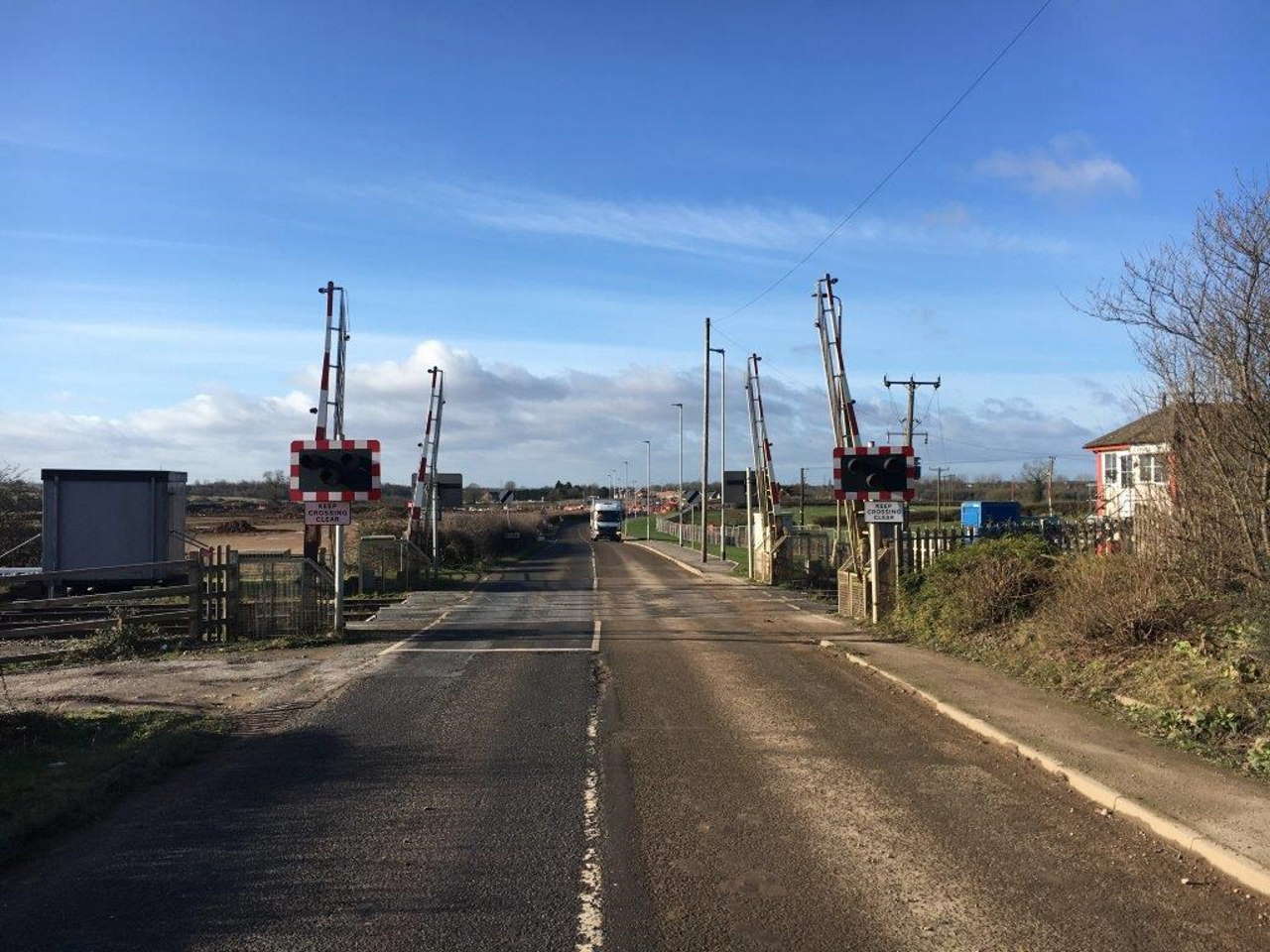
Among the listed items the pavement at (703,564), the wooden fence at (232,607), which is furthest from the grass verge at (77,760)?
Result: the pavement at (703,564)

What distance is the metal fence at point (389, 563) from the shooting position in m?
30.0

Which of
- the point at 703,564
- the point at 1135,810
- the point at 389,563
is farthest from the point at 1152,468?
the point at 703,564

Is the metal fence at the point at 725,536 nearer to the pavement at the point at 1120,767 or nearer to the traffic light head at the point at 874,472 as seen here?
the traffic light head at the point at 874,472

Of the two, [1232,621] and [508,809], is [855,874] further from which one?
[1232,621]

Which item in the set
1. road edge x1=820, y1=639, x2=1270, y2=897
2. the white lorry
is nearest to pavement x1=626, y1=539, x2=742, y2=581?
road edge x1=820, y1=639, x2=1270, y2=897

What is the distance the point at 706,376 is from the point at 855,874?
41757 mm

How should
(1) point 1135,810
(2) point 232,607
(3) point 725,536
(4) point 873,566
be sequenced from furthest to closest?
(3) point 725,536, (4) point 873,566, (2) point 232,607, (1) point 1135,810

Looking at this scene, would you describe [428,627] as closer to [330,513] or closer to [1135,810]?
[330,513]

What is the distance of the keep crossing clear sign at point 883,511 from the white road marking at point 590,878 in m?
10.2

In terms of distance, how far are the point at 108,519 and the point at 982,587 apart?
20.8 metres

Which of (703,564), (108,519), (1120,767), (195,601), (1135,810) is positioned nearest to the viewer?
(1135,810)

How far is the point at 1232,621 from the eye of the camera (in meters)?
9.85

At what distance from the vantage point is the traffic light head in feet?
58.3

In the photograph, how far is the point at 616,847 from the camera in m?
6.10
